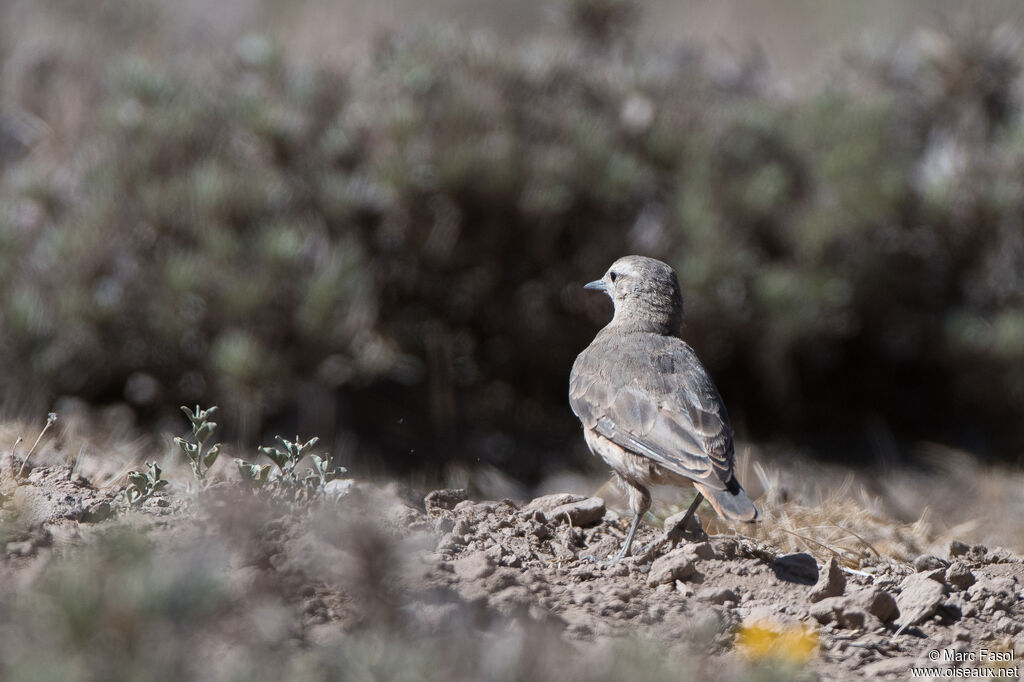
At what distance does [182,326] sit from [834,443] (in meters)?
5.29

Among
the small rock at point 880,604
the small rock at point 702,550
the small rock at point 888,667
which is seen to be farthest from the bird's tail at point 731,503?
the small rock at point 888,667

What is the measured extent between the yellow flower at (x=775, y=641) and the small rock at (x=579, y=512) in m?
1.07

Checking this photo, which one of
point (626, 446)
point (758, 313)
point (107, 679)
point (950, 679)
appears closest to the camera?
point (107, 679)

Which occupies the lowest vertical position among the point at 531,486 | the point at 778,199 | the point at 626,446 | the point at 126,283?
the point at 531,486

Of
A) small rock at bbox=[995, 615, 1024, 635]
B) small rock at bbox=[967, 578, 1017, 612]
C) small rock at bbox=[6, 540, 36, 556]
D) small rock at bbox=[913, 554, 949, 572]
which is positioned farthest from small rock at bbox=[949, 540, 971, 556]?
small rock at bbox=[6, 540, 36, 556]

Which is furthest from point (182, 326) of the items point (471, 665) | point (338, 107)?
point (471, 665)

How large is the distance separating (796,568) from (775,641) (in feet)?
2.89

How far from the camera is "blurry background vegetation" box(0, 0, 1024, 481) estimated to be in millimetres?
8023

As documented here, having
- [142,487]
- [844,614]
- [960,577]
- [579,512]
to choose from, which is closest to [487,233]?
[579,512]

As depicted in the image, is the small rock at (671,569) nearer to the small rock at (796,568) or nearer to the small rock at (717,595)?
the small rock at (717,595)

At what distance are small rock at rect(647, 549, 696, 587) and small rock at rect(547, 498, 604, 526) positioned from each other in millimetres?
597

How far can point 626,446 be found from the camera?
4.34 m

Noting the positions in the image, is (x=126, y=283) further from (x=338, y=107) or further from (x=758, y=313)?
(x=758, y=313)

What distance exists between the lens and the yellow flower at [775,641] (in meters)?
3.27
